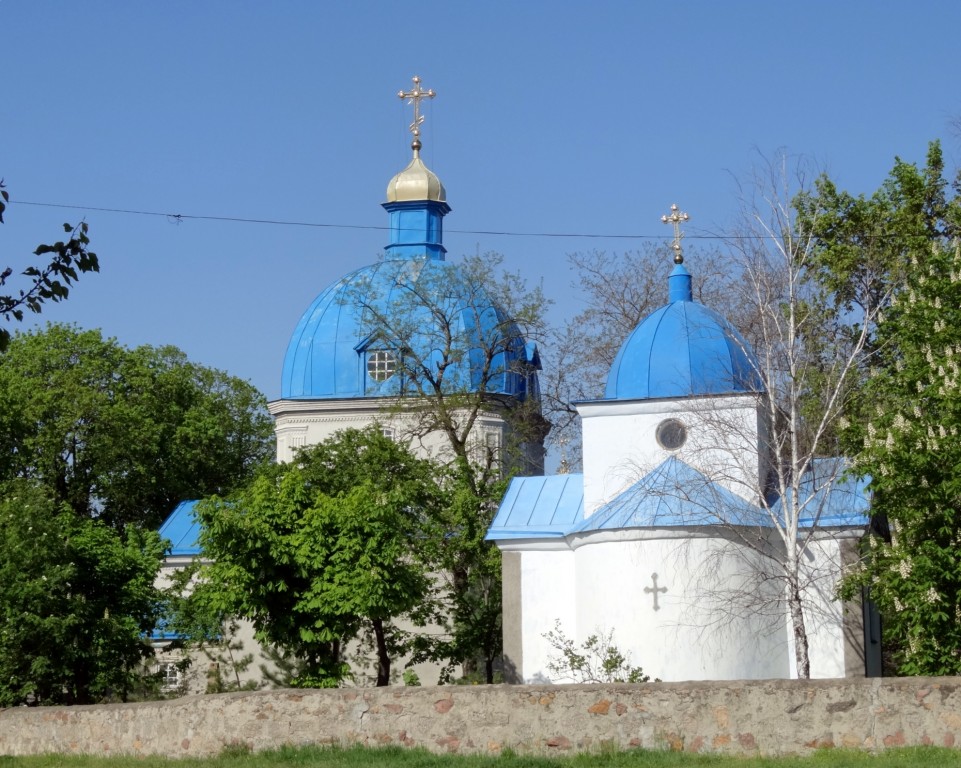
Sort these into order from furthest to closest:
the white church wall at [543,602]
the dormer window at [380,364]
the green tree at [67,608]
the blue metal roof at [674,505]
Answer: the dormer window at [380,364] < the green tree at [67,608] < the white church wall at [543,602] < the blue metal roof at [674,505]

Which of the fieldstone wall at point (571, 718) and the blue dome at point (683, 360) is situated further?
the blue dome at point (683, 360)

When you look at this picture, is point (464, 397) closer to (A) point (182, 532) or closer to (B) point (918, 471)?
(A) point (182, 532)

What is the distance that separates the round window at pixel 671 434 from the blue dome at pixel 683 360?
45 cm

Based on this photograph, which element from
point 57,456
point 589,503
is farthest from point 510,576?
point 57,456

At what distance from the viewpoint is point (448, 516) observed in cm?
2786

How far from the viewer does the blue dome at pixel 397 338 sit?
31062 mm

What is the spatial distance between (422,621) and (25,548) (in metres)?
6.97

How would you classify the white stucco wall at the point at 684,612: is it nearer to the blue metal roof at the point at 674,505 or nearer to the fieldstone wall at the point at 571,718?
the blue metal roof at the point at 674,505

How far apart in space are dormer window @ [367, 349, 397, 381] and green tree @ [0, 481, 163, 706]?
8.46 metres

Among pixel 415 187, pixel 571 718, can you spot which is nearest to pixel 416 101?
pixel 415 187

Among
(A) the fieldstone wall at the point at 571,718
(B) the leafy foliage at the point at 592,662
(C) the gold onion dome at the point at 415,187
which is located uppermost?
(C) the gold onion dome at the point at 415,187

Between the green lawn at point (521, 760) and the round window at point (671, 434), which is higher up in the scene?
the round window at point (671, 434)

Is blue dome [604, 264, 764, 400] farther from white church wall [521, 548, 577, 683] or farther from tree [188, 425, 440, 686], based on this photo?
tree [188, 425, 440, 686]

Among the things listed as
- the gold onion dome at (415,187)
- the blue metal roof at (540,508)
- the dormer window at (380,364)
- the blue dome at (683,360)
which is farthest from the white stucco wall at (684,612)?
the gold onion dome at (415,187)
